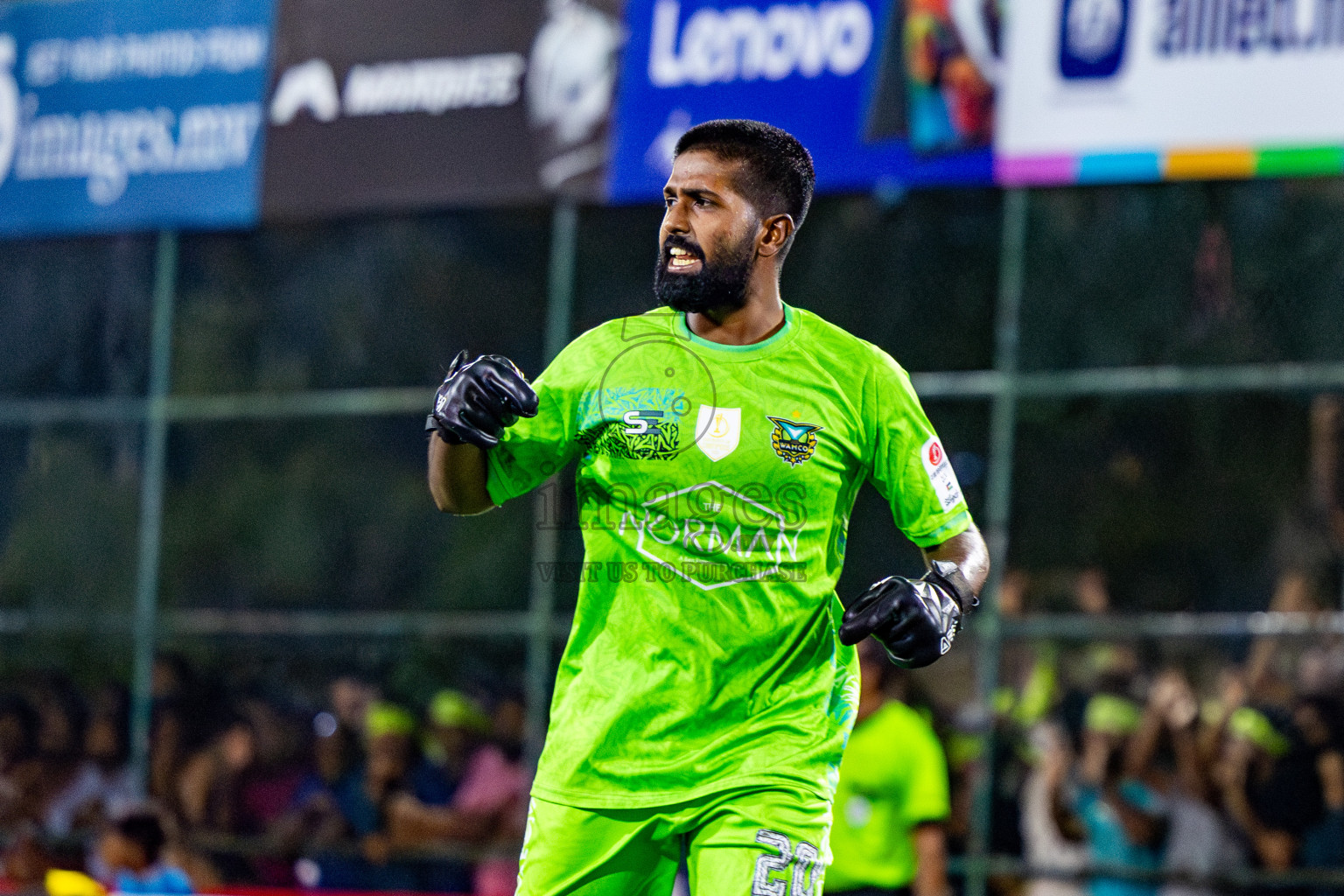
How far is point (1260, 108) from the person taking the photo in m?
8.80

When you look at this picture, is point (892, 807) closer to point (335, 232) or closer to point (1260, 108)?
point (1260, 108)

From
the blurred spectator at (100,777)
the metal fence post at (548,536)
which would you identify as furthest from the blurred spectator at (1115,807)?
the blurred spectator at (100,777)

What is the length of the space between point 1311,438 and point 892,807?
2.55m

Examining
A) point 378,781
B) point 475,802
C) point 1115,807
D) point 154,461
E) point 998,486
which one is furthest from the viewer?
point 154,461

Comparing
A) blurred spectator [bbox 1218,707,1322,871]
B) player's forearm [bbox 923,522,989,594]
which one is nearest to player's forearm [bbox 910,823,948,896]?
blurred spectator [bbox 1218,707,1322,871]

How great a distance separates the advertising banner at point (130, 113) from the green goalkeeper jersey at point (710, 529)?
7.40 meters

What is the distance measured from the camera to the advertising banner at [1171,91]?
28.6 feet

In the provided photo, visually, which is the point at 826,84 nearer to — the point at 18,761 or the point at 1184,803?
the point at 1184,803

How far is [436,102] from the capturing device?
10789 millimetres

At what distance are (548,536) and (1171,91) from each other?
3694 millimetres

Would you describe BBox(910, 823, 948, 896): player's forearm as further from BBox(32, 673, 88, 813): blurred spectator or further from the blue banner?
BBox(32, 673, 88, 813): blurred spectator

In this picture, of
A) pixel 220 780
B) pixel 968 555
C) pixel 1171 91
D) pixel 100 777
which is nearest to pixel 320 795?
pixel 220 780

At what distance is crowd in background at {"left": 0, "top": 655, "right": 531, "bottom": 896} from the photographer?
9.99 metres

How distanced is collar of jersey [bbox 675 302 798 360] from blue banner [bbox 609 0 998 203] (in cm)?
521
